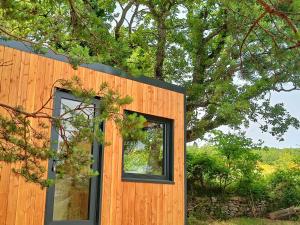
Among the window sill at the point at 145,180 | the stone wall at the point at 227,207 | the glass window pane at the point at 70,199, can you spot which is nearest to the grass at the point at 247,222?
the stone wall at the point at 227,207

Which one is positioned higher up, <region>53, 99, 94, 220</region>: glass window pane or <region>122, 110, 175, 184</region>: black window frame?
<region>122, 110, 175, 184</region>: black window frame

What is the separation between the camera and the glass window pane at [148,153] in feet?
18.1

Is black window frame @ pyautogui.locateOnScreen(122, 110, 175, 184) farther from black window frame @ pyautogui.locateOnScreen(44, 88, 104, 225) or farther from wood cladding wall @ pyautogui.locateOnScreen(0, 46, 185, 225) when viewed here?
black window frame @ pyautogui.locateOnScreen(44, 88, 104, 225)

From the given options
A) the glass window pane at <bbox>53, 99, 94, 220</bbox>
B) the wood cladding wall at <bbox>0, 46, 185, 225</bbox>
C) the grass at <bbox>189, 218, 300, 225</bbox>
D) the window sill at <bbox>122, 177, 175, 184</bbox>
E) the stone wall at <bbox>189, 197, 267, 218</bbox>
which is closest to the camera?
the wood cladding wall at <bbox>0, 46, 185, 225</bbox>

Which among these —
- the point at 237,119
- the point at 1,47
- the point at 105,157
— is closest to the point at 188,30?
the point at 237,119

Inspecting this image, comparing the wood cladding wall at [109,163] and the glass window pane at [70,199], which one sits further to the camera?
the glass window pane at [70,199]

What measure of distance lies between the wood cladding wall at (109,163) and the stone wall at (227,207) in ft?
12.6

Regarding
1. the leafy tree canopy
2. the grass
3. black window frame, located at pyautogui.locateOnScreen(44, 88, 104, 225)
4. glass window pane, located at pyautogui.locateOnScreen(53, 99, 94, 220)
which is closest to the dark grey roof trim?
black window frame, located at pyautogui.locateOnScreen(44, 88, 104, 225)

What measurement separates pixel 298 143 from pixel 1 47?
10.3 meters

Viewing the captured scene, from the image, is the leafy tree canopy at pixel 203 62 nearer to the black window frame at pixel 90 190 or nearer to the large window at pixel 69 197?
the black window frame at pixel 90 190

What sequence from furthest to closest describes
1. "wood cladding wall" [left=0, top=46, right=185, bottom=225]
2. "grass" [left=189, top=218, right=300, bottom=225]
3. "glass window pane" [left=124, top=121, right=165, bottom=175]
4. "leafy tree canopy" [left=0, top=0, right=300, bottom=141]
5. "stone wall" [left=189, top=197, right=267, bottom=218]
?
"stone wall" [left=189, top=197, right=267, bottom=218] < "grass" [left=189, top=218, right=300, bottom=225] < "leafy tree canopy" [left=0, top=0, right=300, bottom=141] < "glass window pane" [left=124, top=121, right=165, bottom=175] < "wood cladding wall" [left=0, top=46, right=185, bottom=225]

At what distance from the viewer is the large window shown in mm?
4523

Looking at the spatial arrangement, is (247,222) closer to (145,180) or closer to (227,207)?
(227,207)

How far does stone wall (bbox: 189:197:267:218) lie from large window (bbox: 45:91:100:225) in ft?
16.5
